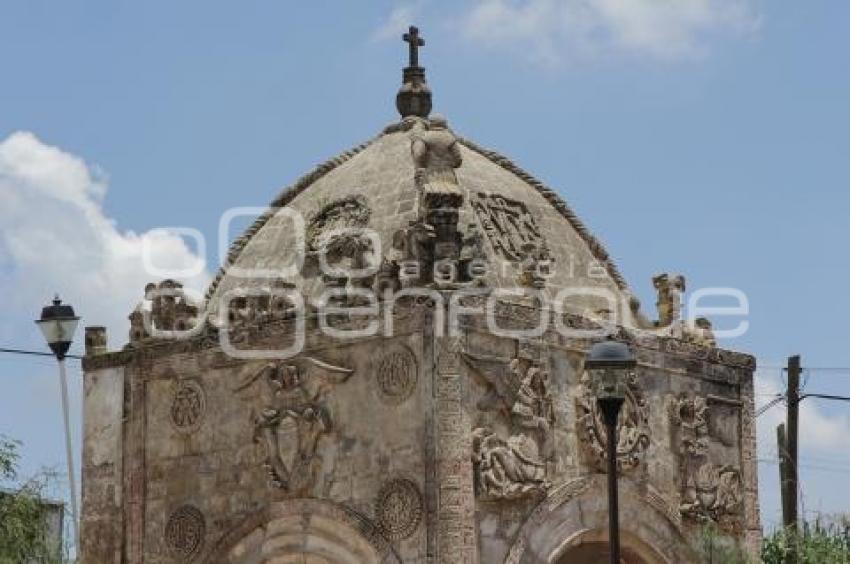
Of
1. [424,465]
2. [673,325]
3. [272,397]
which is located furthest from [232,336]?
[673,325]

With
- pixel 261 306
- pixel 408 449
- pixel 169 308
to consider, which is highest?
pixel 169 308

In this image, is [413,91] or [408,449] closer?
[408,449]

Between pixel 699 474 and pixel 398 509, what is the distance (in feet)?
15.4

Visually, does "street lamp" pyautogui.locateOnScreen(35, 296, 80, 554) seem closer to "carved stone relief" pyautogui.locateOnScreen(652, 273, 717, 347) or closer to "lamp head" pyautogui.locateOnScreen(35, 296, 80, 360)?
"lamp head" pyautogui.locateOnScreen(35, 296, 80, 360)

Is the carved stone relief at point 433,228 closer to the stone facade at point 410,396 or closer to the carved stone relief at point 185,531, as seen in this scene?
the stone facade at point 410,396

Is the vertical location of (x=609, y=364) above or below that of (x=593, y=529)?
above

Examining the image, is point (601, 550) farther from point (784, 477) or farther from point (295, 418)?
point (784, 477)

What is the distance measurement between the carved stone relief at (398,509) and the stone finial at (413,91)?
6.08 m

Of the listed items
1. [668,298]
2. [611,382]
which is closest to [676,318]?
[668,298]

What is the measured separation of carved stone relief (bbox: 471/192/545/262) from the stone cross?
2705 millimetres

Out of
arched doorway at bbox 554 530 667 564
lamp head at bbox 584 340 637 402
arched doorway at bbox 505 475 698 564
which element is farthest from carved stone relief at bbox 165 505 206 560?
lamp head at bbox 584 340 637 402

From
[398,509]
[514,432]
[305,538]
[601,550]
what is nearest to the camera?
[398,509]

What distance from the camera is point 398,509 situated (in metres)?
23.3

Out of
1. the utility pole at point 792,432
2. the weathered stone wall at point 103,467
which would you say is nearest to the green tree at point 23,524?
the weathered stone wall at point 103,467
